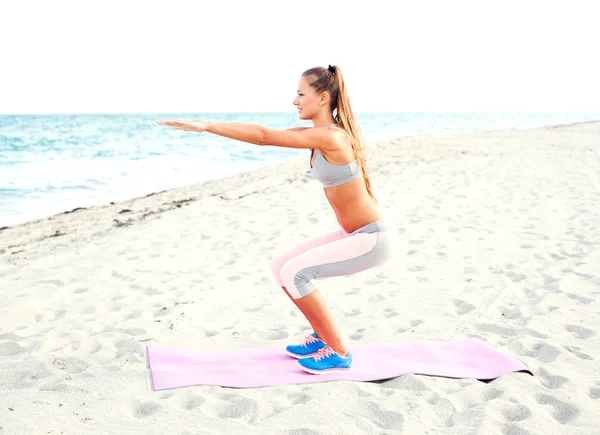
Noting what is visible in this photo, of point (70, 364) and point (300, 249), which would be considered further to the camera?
point (70, 364)

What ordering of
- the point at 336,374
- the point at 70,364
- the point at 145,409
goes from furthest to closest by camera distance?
1. the point at 70,364
2. the point at 336,374
3. the point at 145,409

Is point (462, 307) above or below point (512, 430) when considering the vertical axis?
below

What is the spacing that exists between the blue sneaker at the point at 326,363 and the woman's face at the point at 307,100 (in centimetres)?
135

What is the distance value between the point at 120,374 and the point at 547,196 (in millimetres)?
7493

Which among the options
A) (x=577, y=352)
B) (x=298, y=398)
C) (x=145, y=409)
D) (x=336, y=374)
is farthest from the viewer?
(x=577, y=352)

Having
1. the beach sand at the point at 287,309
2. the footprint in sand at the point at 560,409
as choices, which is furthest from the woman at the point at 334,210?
the footprint in sand at the point at 560,409

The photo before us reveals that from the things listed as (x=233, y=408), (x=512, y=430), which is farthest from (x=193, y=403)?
(x=512, y=430)

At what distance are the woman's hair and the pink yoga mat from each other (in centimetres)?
117

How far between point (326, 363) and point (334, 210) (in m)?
0.88

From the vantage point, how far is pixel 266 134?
2.87 metres

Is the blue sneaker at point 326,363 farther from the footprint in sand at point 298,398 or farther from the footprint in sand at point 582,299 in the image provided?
the footprint in sand at point 582,299

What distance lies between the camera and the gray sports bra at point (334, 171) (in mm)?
3133

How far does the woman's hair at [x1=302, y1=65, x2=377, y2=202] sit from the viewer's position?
313 centimetres

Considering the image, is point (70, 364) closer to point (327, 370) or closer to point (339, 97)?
point (327, 370)
